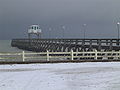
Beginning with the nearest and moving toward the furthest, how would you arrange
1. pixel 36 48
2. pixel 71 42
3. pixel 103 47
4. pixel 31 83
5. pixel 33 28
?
pixel 31 83 < pixel 103 47 < pixel 71 42 < pixel 36 48 < pixel 33 28

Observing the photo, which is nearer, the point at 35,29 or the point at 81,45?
the point at 81,45

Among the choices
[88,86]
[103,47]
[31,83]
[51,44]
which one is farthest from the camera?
[51,44]

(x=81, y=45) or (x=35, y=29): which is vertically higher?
(x=35, y=29)

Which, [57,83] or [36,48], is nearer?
[57,83]

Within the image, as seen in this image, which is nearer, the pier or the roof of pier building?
the pier

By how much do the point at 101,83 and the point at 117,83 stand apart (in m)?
0.71

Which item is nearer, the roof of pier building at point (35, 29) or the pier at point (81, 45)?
the pier at point (81, 45)

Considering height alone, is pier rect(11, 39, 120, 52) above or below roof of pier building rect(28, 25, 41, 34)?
below

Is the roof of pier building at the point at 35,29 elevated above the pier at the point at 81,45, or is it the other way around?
the roof of pier building at the point at 35,29

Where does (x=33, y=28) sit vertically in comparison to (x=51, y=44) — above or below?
above

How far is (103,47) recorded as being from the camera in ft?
115

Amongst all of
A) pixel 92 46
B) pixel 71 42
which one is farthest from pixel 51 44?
pixel 92 46

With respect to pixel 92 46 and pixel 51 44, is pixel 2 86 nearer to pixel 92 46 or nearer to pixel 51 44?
pixel 92 46

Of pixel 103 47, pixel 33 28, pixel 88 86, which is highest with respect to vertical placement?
pixel 33 28
